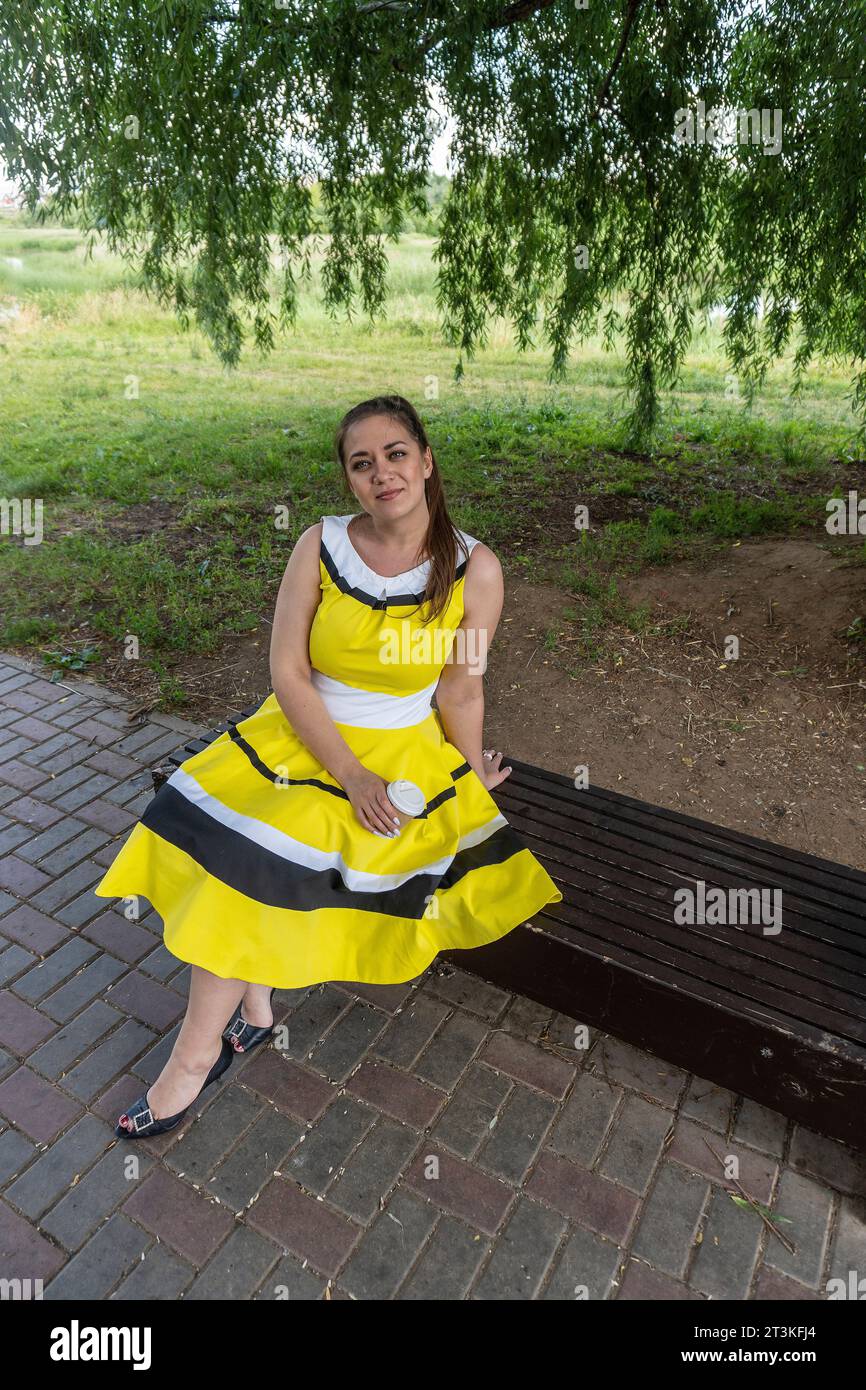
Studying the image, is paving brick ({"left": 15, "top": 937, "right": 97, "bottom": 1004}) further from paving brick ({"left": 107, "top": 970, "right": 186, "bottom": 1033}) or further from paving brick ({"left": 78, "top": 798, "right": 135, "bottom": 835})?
paving brick ({"left": 78, "top": 798, "right": 135, "bottom": 835})

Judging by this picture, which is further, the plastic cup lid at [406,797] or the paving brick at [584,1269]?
the plastic cup lid at [406,797]

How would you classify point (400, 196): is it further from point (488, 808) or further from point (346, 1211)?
point (346, 1211)

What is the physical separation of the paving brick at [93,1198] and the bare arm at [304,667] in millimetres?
1150

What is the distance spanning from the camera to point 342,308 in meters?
6.80

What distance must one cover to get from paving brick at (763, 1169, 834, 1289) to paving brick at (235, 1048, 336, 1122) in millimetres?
1205

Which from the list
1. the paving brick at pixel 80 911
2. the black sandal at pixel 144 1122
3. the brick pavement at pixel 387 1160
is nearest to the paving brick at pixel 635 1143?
the brick pavement at pixel 387 1160

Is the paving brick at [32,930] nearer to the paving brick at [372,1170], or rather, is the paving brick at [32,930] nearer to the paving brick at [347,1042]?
the paving brick at [347,1042]

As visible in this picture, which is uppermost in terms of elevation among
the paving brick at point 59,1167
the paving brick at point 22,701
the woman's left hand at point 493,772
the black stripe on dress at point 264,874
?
the black stripe on dress at point 264,874

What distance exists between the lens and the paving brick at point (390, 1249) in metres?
2.03

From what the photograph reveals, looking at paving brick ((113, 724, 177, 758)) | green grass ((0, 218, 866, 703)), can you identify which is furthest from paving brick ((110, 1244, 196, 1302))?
green grass ((0, 218, 866, 703))

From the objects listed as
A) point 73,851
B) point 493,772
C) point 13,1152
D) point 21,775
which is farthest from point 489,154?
point 13,1152

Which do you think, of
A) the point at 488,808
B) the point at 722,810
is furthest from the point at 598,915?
the point at 722,810

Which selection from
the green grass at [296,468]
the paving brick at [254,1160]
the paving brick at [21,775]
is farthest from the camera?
the green grass at [296,468]
